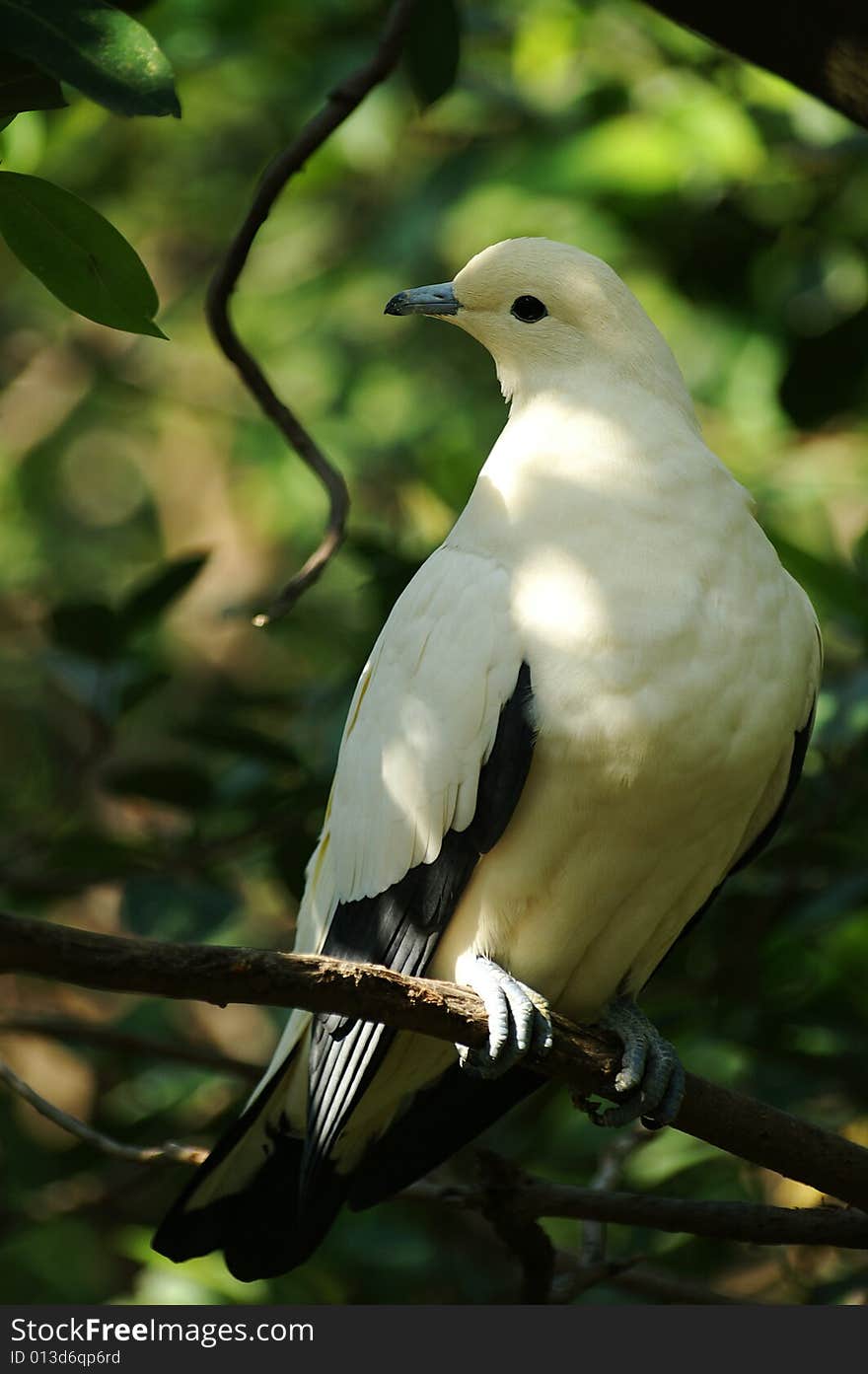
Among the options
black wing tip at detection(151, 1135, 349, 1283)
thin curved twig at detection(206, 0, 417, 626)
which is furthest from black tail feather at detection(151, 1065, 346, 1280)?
thin curved twig at detection(206, 0, 417, 626)

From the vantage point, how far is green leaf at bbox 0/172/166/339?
2.07 m

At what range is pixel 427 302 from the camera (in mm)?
3188

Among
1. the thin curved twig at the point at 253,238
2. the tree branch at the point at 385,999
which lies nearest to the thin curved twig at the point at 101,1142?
the tree branch at the point at 385,999

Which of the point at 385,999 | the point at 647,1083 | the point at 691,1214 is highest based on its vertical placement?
the point at 385,999

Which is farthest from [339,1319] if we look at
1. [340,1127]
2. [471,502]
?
[471,502]

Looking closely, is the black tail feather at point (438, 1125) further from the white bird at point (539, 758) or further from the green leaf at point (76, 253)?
the green leaf at point (76, 253)

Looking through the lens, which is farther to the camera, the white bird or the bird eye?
the bird eye

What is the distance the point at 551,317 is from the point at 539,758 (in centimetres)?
99

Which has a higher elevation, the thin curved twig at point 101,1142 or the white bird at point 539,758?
the white bird at point 539,758

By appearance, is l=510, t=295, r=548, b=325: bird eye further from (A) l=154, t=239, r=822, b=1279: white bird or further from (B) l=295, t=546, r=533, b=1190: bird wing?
(B) l=295, t=546, r=533, b=1190: bird wing

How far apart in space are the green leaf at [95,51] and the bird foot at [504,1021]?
1.48m

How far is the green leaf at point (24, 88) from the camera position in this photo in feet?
6.57

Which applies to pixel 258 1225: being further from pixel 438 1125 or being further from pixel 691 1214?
pixel 691 1214

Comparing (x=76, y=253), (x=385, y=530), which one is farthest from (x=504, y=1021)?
(x=385, y=530)
